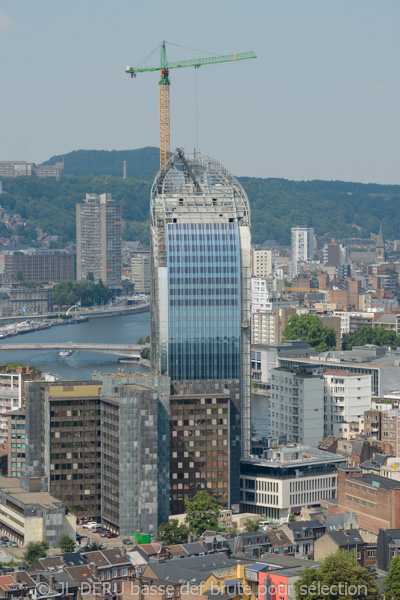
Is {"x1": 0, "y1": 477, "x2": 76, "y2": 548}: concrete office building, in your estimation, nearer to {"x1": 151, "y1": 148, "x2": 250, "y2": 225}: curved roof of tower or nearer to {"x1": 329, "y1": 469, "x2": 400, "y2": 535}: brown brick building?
{"x1": 329, "y1": 469, "x2": 400, "y2": 535}: brown brick building

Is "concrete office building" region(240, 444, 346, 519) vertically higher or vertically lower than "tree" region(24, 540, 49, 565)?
higher

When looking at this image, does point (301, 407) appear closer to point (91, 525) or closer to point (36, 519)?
point (91, 525)

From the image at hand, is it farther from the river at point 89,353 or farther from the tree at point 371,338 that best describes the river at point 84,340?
the tree at point 371,338

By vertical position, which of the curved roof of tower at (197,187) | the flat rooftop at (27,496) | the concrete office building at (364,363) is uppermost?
the curved roof of tower at (197,187)

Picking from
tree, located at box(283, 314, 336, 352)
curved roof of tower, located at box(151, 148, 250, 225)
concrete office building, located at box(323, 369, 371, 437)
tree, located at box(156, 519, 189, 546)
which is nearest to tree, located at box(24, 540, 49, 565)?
tree, located at box(156, 519, 189, 546)

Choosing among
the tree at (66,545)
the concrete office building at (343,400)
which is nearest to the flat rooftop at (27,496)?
the tree at (66,545)

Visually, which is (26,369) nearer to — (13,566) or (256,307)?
(13,566)

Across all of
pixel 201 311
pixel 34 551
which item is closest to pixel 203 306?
pixel 201 311
